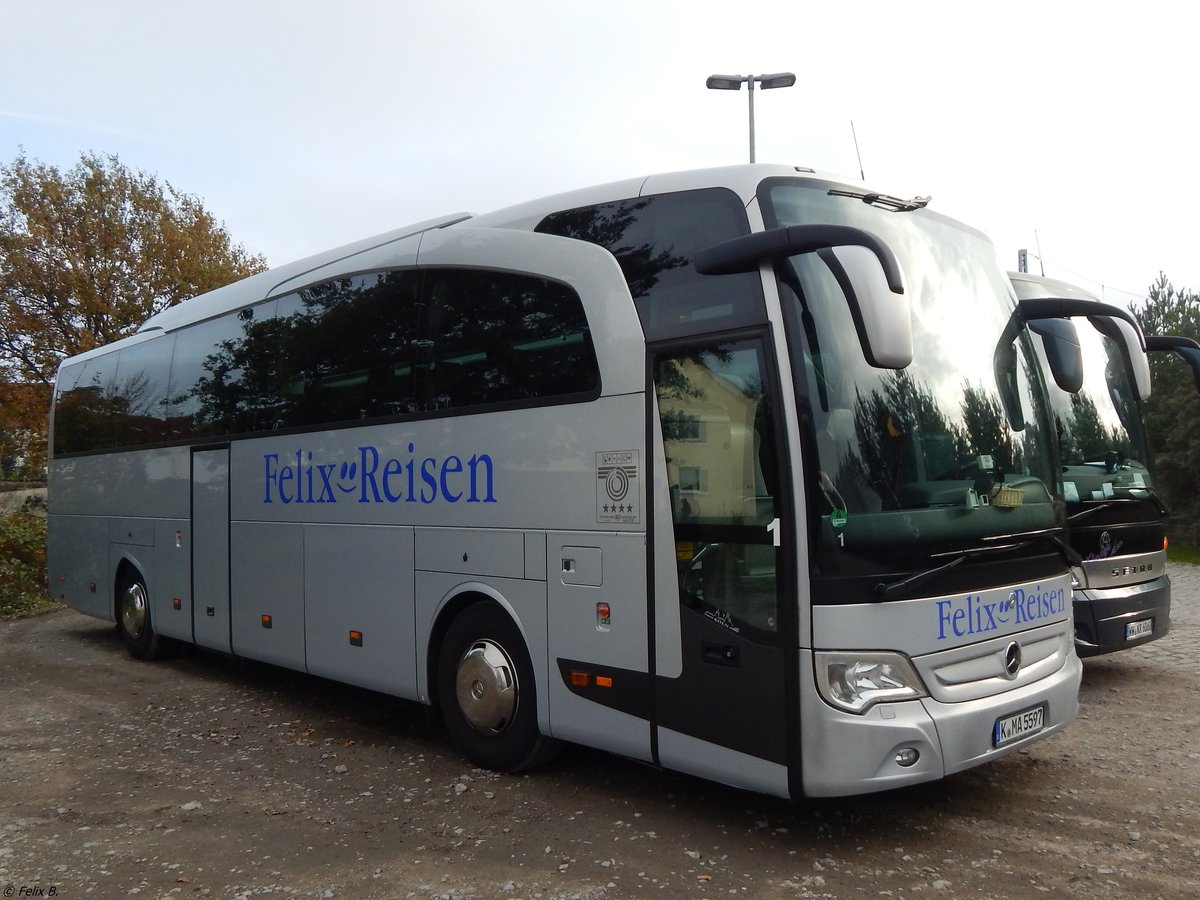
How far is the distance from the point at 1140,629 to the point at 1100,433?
173 cm

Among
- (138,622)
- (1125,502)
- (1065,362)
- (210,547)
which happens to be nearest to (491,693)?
(1065,362)

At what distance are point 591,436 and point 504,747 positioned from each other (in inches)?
84.6

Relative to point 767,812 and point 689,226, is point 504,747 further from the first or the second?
point 689,226

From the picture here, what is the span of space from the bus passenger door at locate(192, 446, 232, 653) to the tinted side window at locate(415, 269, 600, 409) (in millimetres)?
Result: 3499

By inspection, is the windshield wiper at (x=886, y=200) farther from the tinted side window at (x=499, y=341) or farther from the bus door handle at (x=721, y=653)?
the bus door handle at (x=721, y=653)

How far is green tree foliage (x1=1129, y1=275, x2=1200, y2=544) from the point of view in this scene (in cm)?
2830

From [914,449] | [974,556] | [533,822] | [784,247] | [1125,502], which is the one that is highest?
→ [784,247]

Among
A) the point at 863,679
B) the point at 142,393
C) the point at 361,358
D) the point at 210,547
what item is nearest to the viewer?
the point at 863,679

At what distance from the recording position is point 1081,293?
10516mm

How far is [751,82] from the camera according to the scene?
61.5ft

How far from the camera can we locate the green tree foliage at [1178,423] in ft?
92.8

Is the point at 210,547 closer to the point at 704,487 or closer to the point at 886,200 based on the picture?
the point at 704,487

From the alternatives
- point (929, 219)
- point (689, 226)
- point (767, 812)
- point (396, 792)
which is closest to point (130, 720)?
point (396, 792)

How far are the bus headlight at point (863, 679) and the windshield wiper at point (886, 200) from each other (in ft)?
7.91
